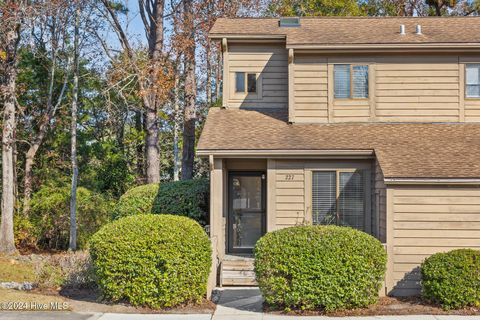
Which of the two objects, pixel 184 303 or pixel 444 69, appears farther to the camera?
pixel 444 69

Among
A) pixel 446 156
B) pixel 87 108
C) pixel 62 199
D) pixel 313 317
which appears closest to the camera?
pixel 313 317

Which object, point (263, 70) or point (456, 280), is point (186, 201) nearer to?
point (263, 70)

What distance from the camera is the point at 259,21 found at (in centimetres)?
1684

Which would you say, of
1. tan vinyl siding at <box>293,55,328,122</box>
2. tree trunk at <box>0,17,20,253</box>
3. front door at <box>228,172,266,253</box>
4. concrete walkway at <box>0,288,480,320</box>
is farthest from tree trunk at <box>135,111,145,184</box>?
concrete walkway at <box>0,288,480,320</box>

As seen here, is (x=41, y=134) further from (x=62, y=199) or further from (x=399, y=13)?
(x=399, y=13)

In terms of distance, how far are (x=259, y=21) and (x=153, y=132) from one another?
6098 millimetres

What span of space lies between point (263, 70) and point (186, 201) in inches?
163

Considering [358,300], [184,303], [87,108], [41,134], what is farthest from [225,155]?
[87,108]

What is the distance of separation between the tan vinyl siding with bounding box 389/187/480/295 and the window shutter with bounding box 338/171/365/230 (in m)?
2.03

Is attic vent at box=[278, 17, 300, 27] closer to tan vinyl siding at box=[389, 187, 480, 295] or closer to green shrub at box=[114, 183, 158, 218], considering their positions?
green shrub at box=[114, 183, 158, 218]

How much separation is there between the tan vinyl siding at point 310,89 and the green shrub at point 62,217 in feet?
27.8

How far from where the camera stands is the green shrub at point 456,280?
9.53 metres

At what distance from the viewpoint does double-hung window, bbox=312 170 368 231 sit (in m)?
13.0

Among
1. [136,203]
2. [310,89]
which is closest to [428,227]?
[310,89]
